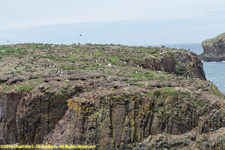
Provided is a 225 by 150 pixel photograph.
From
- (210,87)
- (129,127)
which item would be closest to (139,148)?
(129,127)

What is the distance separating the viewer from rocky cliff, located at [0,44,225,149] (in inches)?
845

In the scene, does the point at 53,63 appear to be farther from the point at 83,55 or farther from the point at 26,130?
the point at 26,130

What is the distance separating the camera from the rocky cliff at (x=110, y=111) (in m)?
21.5

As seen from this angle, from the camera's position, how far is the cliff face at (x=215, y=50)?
148 m

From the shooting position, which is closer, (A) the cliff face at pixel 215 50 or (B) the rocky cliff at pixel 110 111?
(B) the rocky cliff at pixel 110 111

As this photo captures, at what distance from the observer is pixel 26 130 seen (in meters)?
23.7

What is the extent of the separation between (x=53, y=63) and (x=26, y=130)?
41.1ft

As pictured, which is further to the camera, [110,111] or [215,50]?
[215,50]

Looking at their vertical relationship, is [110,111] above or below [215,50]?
below

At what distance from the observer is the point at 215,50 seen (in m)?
152

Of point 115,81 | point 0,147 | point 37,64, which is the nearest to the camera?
point 0,147

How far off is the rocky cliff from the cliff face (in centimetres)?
13191

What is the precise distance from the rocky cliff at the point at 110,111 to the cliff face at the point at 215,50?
132 m

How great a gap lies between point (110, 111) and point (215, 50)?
143396 millimetres
